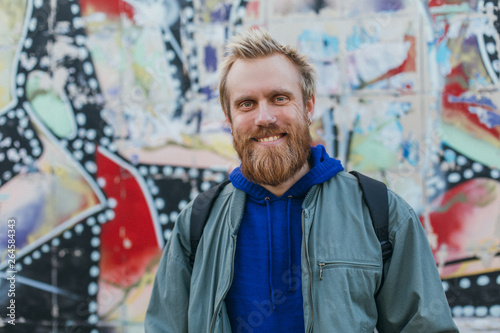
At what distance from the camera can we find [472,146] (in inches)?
130

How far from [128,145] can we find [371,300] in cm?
263

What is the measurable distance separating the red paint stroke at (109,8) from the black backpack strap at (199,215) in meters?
2.42

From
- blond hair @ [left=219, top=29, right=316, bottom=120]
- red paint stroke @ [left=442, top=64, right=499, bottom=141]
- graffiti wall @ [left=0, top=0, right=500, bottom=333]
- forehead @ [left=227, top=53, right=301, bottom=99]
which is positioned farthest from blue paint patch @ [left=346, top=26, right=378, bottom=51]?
forehead @ [left=227, top=53, right=301, bottom=99]

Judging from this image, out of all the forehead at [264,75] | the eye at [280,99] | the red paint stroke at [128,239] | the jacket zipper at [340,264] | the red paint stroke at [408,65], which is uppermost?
the red paint stroke at [408,65]

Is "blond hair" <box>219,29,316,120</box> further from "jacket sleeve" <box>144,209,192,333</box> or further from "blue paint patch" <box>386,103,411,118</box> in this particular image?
"blue paint patch" <box>386,103,411,118</box>

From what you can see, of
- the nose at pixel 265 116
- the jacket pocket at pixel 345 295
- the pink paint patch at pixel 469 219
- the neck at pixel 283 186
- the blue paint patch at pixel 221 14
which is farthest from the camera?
the blue paint patch at pixel 221 14

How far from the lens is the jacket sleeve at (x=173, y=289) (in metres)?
1.71

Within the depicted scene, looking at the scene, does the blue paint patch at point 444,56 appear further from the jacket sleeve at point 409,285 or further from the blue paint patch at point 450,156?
the jacket sleeve at point 409,285

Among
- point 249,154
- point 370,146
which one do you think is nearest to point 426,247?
point 249,154

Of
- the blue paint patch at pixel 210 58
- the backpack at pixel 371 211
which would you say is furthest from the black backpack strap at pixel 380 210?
the blue paint patch at pixel 210 58

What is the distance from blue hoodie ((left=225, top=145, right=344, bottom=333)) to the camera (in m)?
1.56

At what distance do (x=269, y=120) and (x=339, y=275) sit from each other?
0.66 m

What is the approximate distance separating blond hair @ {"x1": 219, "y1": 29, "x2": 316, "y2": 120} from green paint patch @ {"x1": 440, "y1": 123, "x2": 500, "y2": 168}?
6.53ft

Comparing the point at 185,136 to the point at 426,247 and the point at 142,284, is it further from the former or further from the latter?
the point at 426,247
